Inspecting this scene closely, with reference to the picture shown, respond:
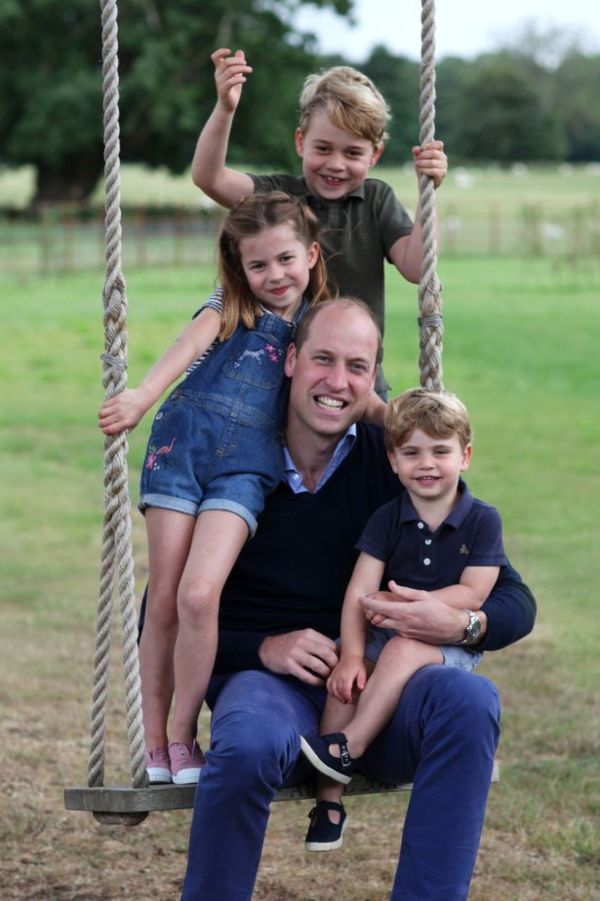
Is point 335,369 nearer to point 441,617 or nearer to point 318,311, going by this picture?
point 318,311

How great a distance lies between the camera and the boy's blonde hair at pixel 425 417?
356 centimetres

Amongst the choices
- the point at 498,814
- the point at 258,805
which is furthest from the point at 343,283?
the point at 498,814

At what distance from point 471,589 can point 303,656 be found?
17.0 inches

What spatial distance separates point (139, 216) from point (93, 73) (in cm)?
690

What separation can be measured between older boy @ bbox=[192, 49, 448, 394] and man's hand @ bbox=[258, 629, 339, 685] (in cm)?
105

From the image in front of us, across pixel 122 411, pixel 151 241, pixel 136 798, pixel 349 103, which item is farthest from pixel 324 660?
pixel 151 241

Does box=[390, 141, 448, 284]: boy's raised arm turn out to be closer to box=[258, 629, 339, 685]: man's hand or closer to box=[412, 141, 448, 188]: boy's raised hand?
box=[412, 141, 448, 188]: boy's raised hand

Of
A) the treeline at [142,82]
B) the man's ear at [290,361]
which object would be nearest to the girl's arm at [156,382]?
the man's ear at [290,361]

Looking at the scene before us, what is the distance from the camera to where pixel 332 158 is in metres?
4.25

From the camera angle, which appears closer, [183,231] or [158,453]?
[158,453]

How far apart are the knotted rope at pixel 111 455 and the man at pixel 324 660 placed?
29 centimetres

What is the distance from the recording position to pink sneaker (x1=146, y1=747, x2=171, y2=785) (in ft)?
12.0

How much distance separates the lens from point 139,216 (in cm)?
3844

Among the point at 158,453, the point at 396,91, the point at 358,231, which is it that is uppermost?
the point at 396,91
